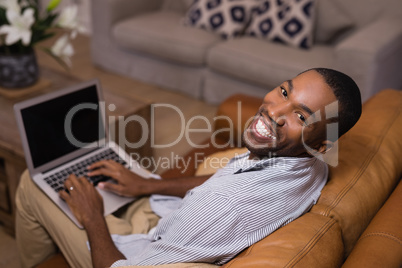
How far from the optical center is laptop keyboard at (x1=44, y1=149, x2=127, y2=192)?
1546mm

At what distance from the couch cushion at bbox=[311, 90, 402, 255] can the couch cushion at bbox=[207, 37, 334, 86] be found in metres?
1.32

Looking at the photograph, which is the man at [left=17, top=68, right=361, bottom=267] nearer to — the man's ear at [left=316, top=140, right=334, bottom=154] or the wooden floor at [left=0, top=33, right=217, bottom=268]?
the man's ear at [left=316, top=140, right=334, bottom=154]

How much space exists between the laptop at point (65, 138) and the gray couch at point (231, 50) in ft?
4.84

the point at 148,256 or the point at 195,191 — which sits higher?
the point at 195,191

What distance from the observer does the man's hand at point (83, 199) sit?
1.40m

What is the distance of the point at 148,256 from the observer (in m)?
1.14

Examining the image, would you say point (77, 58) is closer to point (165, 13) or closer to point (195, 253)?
point (165, 13)

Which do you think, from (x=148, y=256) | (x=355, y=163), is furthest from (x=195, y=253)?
(x=355, y=163)

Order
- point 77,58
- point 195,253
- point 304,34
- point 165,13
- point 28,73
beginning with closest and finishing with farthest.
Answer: point 195,253, point 28,73, point 304,34, point 165,13, point 77,58

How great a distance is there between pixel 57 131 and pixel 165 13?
2.35 meters

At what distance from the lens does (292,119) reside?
112 cm

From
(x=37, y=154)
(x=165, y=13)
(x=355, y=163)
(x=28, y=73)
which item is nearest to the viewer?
(x=355, y=163)

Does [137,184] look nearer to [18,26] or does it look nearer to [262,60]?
[18,26]

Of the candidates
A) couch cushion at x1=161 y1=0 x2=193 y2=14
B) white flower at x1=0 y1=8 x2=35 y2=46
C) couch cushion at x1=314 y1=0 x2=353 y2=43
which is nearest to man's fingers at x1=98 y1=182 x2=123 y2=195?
white flower at x1=0 y1=8 x2=35 y2=46
